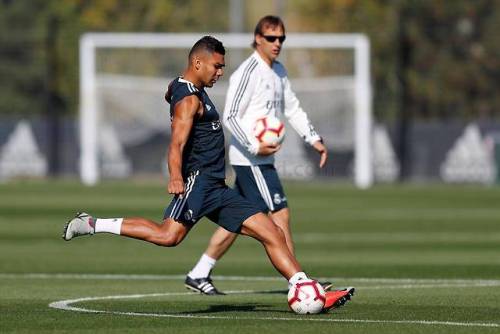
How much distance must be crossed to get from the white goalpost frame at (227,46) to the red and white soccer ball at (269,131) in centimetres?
2468

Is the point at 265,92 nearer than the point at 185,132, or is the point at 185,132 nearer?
the point at 185,132

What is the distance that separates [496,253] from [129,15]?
28.4m

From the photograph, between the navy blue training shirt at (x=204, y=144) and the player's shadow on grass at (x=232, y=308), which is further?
the player's shadow on grass at (x=232, y=308)

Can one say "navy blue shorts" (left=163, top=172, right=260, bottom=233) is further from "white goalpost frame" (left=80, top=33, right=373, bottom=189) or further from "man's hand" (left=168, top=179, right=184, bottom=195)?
"white goalpost frame" (left=80, top=33, right=373, bottom=189)

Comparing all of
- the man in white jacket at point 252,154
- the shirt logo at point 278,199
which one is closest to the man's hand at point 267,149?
the man in white jacket at point 252,154

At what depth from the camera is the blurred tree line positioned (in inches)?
1677

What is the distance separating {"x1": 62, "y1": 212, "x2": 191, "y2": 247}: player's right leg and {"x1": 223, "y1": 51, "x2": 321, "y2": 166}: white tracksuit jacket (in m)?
2.08

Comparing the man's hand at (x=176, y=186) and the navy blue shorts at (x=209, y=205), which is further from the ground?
the man's hand at (x=176, y=186)

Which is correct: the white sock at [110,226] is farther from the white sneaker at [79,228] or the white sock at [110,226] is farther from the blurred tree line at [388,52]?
the blurred tree line at [388,52]

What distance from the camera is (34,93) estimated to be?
4531 cm

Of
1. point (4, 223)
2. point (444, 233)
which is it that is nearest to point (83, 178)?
point (4, 223)

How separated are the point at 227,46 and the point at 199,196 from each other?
27709 millimetres

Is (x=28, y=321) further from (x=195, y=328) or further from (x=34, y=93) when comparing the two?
(x=34, y=93)

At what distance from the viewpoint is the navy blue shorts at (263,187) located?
13625 millimetres
